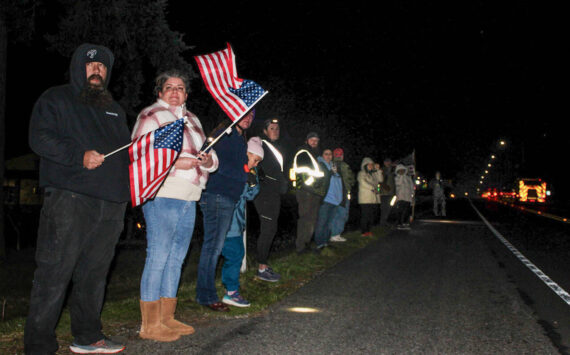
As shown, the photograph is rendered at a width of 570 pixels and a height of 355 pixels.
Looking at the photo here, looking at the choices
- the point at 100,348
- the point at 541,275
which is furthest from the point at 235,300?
the point at 541,275

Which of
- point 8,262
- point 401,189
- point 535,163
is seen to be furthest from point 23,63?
point 535,163

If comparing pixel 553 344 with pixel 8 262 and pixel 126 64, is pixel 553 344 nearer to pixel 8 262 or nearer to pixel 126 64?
pixel 8 262

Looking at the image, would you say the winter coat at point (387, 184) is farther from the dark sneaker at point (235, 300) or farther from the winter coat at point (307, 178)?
the dark sneaker at point (235, 300)

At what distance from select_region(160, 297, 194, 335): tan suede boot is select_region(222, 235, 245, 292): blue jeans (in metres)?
1.19

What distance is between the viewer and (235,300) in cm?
543

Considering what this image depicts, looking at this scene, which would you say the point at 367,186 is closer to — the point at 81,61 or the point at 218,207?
the point at 218,207

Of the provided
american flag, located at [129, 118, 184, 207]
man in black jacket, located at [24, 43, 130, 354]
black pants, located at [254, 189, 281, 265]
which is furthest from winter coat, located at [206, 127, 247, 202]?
black pants, located at [254, 189, 281, 265]

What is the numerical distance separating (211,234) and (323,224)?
5.10 m

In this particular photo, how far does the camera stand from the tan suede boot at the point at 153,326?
4.16m

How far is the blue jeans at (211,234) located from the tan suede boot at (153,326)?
3.22ft

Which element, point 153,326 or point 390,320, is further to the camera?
point 390,320

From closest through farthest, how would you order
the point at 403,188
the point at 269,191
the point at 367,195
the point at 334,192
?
the point at 269,191
the point at 334,192
the point at 367,195
the point at 403,188

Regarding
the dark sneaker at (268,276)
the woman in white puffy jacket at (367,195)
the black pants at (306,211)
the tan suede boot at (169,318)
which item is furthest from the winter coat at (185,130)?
the woman in white puffy jacket at (367,195)

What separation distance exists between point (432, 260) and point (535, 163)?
8336 cm
